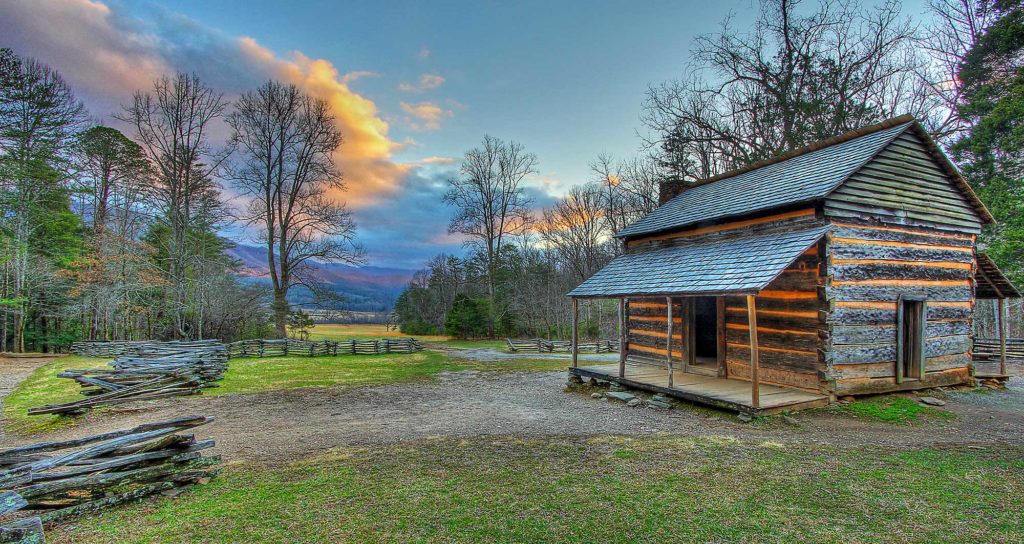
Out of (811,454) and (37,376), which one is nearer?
(811,454)

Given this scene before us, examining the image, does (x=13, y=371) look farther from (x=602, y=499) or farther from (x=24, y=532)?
(x=602, y=499)

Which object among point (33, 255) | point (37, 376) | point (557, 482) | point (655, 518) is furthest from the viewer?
point (33, 255)

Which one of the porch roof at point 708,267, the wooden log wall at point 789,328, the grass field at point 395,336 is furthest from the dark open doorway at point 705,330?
the grass field at point 395,336

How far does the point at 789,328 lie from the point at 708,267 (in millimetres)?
2170

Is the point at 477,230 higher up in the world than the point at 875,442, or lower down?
higher up

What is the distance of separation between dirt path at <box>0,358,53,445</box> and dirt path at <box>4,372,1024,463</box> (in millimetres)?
3773

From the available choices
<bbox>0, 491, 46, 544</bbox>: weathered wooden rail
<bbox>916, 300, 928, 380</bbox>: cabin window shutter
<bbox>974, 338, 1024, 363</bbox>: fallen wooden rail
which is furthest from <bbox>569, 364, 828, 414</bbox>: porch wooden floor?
<bbox>974, 338, 1024, 363</bbox>: fallen wooden rail

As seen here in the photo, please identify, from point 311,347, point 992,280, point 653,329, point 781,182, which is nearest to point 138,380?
point 311,347

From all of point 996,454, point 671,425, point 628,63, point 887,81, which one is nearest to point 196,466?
→ point 671,425

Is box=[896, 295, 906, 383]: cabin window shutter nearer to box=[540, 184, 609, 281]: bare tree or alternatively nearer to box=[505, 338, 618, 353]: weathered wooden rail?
box=[505, 338, 618, 353]: weathered wooden rail

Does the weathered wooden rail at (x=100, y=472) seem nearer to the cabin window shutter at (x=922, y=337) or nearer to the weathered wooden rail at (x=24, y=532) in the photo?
the weathered wooden rail at (x=24, y=532)

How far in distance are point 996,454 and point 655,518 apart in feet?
18.3

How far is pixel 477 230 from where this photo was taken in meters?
32.5

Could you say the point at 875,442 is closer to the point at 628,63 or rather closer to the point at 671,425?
the point at 671,425
